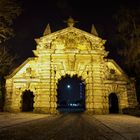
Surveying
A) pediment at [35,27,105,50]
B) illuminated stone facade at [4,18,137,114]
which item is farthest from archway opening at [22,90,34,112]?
pediment at [35,27,105,50]

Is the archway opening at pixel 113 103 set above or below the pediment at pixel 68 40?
below

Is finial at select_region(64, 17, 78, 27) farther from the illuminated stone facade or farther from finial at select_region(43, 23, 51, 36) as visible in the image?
finial at select_region(43, 23, 51, 36)

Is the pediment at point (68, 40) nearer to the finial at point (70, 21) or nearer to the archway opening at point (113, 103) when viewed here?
the finial at point (70, 21)

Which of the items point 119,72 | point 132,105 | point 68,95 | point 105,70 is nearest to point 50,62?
point 105,70

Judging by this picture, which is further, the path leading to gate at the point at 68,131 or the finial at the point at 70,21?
the finial at the point at 70,21

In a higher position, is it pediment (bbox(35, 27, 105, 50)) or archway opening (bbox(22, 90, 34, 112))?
pediment (bbox(35, 27, 105, 50))

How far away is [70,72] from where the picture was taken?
32.2 m

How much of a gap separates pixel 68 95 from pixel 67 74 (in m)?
69.7

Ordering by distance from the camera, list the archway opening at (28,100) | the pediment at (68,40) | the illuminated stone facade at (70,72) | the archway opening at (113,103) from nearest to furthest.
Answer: the illuminated stone facade at (70,72) → the pediment at (68,40) → the archway opening at (113,103) → the archway opening at (28,100)

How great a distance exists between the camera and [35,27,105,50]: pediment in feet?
108

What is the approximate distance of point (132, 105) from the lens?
32.6 m

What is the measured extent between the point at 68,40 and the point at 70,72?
4.66m

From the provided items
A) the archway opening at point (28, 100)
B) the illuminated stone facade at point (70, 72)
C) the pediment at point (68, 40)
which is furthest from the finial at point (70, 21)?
the archway opening at point (28, 100)

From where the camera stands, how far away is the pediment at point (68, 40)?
32812 millimetres
